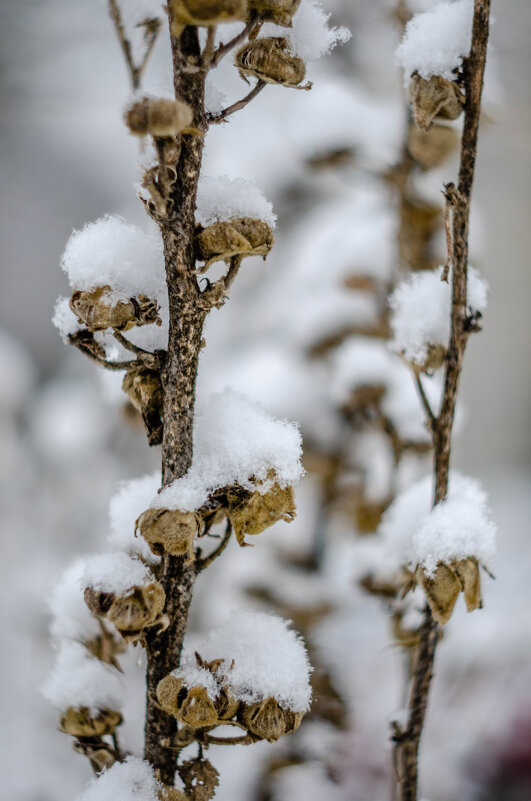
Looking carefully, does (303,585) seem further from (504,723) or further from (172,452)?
(172,452)

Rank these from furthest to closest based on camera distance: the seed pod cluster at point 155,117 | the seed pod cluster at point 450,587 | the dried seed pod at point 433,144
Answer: the dried seed pod at point 433,144
the seed pod cluster at point 450,587
the seed pod cluster at point 155,117

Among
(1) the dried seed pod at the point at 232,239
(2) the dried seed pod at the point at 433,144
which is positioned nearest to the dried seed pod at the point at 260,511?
(1) the dried seed pod at the point at 232,239

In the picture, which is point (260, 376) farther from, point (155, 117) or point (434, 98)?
point (155, 117)

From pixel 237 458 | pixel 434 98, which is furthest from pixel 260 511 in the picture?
pixel 434 98

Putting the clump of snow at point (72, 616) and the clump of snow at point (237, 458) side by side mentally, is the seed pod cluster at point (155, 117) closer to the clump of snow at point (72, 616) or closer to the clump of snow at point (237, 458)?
the clump of snow at point (237, 458)

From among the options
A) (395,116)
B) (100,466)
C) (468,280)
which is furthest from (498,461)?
(468,280)

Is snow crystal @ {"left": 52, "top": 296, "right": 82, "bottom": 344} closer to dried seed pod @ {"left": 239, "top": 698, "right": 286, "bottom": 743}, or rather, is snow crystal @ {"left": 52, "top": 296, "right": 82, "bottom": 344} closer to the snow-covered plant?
the snow-covered plant

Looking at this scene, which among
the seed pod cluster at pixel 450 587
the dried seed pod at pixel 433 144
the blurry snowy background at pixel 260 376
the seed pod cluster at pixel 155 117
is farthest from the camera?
the blurry snowy background at pixel 260 376
